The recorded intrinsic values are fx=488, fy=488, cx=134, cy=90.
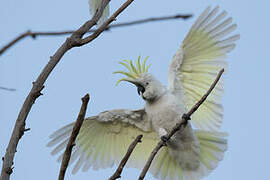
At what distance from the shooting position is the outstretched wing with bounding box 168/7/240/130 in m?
4.12

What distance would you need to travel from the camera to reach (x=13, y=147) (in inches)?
65.7

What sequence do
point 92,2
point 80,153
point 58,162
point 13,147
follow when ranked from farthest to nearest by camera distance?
point 80,153 < point 58,162 < point 92,2 < point 13,147

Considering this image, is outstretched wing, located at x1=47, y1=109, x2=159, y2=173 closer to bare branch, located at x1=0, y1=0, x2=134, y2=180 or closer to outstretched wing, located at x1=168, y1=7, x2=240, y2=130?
outstretched wing, located at x1=168, y1=7, x2=240, y2=130

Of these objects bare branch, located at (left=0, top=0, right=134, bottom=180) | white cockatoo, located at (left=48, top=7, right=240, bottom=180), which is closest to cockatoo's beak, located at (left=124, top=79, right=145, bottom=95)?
white cockatoo, located at (left=48, top=7, right=240, bottom=180)

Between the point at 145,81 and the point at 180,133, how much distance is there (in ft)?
1.65

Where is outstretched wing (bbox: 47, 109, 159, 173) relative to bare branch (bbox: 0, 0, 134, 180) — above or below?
below

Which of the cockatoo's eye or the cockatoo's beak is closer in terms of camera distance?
the cockatoo's beak

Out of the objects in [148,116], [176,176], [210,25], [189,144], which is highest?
[210,25]

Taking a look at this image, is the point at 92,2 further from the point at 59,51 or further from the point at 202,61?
the point at 59,51

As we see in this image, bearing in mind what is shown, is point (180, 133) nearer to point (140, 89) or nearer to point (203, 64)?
point (140, 89)

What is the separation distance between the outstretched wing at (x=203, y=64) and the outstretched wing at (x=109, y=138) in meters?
0.42

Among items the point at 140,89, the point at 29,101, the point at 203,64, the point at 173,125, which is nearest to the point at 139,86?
the point at 140,89

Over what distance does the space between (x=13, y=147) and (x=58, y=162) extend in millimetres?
2362

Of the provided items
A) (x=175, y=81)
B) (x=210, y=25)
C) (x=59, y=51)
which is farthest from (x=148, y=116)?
(x=59, y=51)
